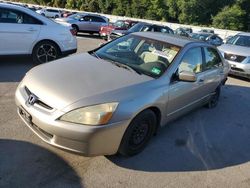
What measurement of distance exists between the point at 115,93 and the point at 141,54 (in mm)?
1409

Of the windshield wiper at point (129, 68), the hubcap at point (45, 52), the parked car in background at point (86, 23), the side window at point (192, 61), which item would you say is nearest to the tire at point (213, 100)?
the side window at point (192, 61)

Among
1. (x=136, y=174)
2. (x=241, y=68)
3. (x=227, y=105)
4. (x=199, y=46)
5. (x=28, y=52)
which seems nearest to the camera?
(x=136, y=174)

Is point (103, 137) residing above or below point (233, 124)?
above

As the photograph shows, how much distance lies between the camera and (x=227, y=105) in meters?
7.42

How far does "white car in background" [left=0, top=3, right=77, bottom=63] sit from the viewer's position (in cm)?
787

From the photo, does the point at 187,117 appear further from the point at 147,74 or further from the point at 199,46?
the point at 147,74

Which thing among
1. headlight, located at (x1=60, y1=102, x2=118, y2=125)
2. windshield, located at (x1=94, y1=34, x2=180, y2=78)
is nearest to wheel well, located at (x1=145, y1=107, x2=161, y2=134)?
windshield, located at (x1=94, y1=34, x2=180, y2=78)

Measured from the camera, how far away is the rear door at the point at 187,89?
15.7 feet

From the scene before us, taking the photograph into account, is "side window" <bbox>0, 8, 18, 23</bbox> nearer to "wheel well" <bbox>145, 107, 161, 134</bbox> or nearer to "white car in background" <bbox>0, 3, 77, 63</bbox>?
"white car in background" <bbox>0, 3, 77, 63</bbox>

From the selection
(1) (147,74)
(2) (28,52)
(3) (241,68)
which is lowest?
(3) (241,68)

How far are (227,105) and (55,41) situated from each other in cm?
456

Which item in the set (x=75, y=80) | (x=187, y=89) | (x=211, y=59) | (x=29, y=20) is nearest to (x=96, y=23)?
(x=29, y=20)

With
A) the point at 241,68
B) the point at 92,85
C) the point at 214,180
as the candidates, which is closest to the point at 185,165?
the point at 214,180

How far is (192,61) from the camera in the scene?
5.37m
